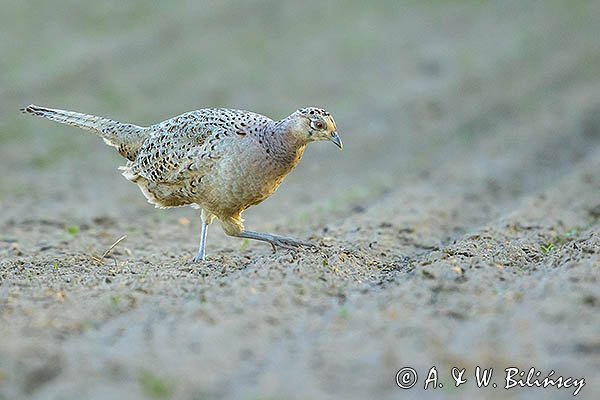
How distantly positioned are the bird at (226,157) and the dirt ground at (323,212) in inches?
23.7

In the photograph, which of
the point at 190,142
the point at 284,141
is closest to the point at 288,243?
the point at 284,141

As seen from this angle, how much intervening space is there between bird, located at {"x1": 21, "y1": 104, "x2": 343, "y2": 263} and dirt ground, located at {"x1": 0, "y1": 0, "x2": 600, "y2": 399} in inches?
23.7

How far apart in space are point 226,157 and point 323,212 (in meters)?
3.82

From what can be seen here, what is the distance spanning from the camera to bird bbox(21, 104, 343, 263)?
708 centimetres

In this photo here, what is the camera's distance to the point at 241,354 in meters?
4.64

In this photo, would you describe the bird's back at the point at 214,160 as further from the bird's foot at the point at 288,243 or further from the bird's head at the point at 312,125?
the bird's foot at the point at 288,243

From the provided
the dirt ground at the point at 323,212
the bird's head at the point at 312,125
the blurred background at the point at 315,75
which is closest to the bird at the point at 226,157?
the bird's head at the point at 312,125

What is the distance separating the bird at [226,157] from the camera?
23.2ft

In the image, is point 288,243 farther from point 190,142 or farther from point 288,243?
point 190,142

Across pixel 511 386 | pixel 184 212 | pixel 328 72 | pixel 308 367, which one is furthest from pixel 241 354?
pixel 328 72

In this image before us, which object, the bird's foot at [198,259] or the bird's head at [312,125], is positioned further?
the bird's foot at [198,259]

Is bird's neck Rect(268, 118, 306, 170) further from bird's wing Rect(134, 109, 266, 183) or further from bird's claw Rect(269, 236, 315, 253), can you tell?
bird's claw Rect(269, 236, 315, 253)

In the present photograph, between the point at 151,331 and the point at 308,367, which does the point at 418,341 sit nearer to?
the point at 308,367

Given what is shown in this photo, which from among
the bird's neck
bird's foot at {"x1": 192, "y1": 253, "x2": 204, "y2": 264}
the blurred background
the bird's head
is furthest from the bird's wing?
the blurred background
